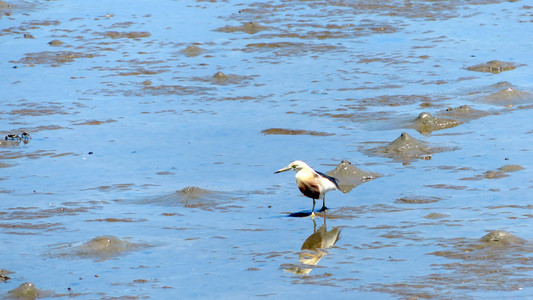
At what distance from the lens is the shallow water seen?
9.80 metres

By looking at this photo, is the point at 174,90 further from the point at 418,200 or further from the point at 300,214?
the point at 418,200

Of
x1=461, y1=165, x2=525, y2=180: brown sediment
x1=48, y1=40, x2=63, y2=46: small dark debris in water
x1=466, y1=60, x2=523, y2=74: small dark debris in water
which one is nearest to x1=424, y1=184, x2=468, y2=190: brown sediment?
x1=461, y1=165, x2=525, y2=180: brown sediment

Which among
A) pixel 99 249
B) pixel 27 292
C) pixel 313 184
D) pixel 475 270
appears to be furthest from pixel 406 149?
pixel 27 292

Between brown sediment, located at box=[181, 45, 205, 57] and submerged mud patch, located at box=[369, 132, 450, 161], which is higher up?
submerged mud patch, located at box=[369, 132, 450, 161]

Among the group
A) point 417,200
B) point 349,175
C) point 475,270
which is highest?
point 475,270

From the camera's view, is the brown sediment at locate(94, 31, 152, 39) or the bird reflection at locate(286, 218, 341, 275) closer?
the bird reflection at locate(286, 218, 341, 275)

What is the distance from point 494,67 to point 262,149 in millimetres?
6079

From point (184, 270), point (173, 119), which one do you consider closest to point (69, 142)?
point (173, 119)

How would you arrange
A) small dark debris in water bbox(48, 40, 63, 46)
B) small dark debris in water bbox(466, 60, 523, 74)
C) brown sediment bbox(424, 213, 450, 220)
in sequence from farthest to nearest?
small dark debris in water bbox(48, 40, 63, 46) → small dark debris in water bbox(466, 60, 523, 74) → brown sediment bbox(424, 213, 450, 220)

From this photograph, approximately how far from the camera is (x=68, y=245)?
10.8 metres

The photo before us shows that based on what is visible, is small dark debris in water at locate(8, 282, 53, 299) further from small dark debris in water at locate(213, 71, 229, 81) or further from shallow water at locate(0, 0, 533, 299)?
small dark debris in water at locate(213, 71, 229, 81)

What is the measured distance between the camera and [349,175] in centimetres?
1305

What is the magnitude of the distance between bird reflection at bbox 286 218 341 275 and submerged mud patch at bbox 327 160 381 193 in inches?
62.3

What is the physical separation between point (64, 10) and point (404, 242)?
17906 mm
